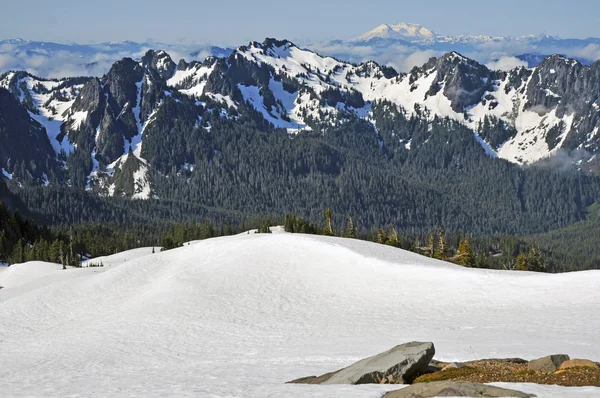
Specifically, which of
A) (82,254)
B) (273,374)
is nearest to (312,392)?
(273,374)

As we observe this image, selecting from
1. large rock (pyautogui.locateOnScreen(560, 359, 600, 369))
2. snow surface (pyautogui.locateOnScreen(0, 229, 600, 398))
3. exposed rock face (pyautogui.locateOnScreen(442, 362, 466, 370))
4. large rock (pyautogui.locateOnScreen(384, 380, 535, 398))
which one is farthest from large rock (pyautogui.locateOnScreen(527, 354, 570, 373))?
large rock (pyautogui.locateOnScreen(384, 380, 535, 398))

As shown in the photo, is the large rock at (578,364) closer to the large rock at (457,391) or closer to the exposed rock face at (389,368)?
the exposed rock face at (389,368)

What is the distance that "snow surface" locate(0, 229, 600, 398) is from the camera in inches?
1297

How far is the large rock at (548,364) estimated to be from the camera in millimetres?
28019

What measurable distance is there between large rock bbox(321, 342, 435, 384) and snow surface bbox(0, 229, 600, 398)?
1779 mm

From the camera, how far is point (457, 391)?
22.7 m

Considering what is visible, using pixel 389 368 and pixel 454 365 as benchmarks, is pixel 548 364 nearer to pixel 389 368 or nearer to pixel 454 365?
pixel 454 365

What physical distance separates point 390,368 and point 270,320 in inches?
978

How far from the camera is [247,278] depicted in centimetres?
6662

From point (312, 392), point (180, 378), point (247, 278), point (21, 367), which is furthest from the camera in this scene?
point (247, 278)

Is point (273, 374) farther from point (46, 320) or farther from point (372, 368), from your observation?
point (46, 320)

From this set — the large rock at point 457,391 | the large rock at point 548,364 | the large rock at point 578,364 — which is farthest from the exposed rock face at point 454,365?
the large rock at point 457,391

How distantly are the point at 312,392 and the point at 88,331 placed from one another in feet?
108

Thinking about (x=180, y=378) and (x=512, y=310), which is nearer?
(x=180, y=378)
